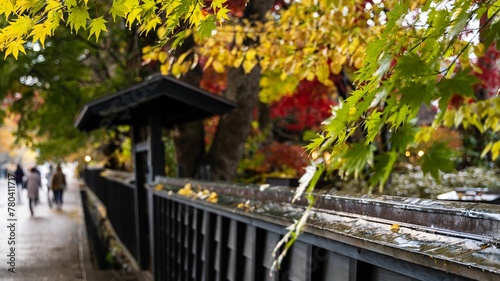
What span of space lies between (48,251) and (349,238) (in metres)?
10.2

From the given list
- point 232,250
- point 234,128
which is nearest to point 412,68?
point 232,250

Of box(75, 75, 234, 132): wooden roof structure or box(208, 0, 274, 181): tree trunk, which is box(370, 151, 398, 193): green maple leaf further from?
box(208, 0, 274, 181): tree trunk

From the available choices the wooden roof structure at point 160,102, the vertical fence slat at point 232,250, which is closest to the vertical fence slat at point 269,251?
the vertical fence slat at point 232,250

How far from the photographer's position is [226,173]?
30.8 ft

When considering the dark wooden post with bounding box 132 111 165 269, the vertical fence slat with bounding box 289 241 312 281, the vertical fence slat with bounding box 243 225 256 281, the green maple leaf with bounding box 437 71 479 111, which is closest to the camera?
the green maple leaf with bounding box 437 71 479 111

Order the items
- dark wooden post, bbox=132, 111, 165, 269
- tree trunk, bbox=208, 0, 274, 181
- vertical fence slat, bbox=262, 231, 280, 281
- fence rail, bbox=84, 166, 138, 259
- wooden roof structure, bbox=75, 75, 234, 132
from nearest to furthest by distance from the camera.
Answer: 1. vertical fence slat, bbox=262, 231, 280, 281
2. wooden roof structure, bbox=75, 75, 234, 132
3. dark wooden post, bbox=132, 111, 165, 269
4. tree trunk, bbox=208, 0, 274, 181
5. fence rail, bbox=84, 166, 138, 259

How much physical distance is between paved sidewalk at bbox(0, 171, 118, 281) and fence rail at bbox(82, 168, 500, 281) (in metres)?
4.42

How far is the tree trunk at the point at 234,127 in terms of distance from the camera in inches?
367

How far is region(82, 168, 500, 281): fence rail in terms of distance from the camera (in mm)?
1667

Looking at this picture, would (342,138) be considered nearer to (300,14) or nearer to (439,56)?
(439,56)

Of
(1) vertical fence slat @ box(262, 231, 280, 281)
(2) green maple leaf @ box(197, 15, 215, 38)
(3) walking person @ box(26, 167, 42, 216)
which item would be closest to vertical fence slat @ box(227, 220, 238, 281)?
(1) vertical fence slat @ box(262, 231, 280, 281)

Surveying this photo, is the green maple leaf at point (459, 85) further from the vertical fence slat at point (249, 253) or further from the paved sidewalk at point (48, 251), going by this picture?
the paved sidewalk at point (48, 251)

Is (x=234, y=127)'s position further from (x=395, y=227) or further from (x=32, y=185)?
(x=32, y=185)

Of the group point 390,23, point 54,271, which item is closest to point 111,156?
point 54,271
